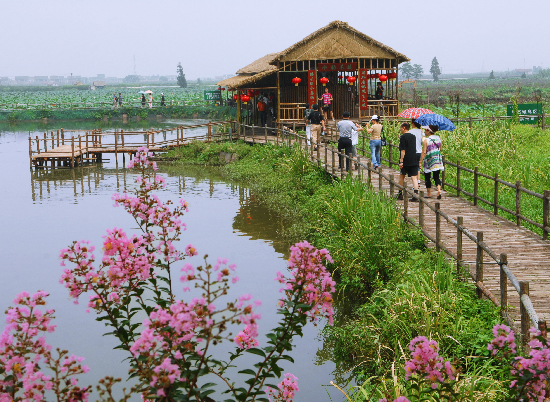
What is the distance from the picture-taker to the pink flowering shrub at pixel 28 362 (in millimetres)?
2346

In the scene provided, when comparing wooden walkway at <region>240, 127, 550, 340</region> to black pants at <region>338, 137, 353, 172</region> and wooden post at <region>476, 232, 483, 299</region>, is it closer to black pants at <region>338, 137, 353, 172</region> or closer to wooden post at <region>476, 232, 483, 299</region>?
wooden post at <region>476, 232, 483, 299</region>

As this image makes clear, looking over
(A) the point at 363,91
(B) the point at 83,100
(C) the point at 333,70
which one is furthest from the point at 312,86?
(B) the point at 83,100

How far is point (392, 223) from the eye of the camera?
8719 millimetres

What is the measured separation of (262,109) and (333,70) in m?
3.38

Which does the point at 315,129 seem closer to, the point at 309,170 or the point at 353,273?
the point at 309,170

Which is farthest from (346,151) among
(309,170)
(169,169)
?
(169,169)

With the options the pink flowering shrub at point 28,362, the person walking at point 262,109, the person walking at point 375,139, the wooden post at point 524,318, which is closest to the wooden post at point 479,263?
the wooden post at point 524,318

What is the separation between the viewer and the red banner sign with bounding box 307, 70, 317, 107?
2175 centimetres

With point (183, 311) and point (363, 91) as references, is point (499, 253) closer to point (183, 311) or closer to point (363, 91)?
point (183, 311)

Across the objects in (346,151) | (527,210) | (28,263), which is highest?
(346,151)

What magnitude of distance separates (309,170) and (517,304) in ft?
32.1

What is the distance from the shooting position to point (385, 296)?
24.1 ft

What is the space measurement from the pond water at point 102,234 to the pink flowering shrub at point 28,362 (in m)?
4.32

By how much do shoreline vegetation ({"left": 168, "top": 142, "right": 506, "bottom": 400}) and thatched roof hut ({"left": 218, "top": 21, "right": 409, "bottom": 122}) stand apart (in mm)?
9127
